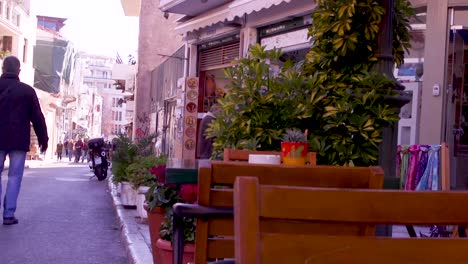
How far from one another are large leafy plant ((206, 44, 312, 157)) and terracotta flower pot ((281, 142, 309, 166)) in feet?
1.39

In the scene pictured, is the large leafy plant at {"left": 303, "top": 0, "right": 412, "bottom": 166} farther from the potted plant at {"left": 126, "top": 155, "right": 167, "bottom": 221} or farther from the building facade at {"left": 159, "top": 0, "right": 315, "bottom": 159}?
the building facade at {"left": 159, "top": 0, "right": 315, "bottom": 159}

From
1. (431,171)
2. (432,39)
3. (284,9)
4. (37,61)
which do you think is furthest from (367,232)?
(37,61)

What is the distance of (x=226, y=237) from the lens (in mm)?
2875

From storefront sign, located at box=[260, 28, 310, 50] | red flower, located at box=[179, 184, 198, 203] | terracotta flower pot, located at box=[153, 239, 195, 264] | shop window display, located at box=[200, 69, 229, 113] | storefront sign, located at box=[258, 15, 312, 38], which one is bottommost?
terracotta flower pot, located at box=[153, 239, 195, 264]

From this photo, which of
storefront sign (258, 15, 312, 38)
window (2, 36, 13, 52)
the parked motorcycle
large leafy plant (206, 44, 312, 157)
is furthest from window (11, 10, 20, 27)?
large leafy plant (206, 44, 312, 157)

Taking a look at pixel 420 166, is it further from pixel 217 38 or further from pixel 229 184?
pixel 217 38

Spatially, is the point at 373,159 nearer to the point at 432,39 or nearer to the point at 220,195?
the point at 220,195

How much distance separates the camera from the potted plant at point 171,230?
4152 mm

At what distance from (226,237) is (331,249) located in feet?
4.50

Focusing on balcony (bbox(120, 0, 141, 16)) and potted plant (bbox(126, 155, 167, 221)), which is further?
balcony (bbox(120, 0, 141, 16))

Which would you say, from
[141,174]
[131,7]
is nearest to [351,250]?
[141,174]

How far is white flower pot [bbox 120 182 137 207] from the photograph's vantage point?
10.3m

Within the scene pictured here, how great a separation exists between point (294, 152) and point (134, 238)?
4.21 m

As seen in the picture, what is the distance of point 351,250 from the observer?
1.54m
